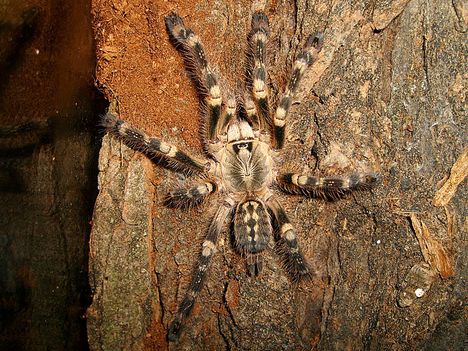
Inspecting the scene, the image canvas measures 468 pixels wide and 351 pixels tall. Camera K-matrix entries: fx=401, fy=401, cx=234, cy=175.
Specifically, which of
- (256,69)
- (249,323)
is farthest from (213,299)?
(256,69)

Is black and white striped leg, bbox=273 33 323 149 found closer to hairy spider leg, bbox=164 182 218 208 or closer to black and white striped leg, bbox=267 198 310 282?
black and white striped leg, bbox=267 198 310 282

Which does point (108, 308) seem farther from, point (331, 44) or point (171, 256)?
point (331, 44)

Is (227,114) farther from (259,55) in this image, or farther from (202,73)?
(259,55)

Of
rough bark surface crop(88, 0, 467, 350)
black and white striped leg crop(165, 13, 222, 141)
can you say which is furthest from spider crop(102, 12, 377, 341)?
rough bark surface crop(88, 0, 467, 350)

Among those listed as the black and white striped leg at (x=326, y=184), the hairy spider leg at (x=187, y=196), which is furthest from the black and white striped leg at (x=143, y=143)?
the black and white striped leg at (x=326, y=184)

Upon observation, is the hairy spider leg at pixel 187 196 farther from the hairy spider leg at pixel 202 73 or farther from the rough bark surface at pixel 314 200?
the hairy spider leg at pixel 202 73
